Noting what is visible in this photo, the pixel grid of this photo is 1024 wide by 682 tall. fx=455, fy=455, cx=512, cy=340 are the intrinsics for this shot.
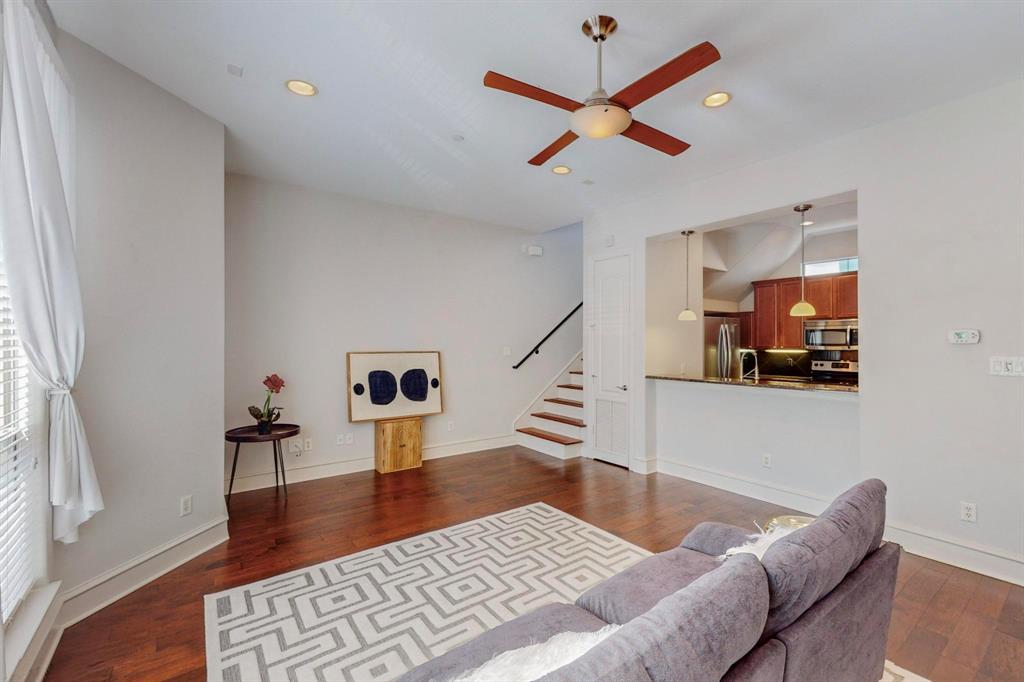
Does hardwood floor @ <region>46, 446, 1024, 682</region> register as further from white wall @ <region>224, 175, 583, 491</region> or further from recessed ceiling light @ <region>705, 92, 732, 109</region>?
recessed ceiling light @ <region>705, 92, 732, 109</region>

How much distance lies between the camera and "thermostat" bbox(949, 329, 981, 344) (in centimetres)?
290

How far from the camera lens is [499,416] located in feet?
20.5

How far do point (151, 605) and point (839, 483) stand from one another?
483 cm

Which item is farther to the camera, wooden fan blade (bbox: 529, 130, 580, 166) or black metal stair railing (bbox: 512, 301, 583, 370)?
black metal stair railing (bbox: 512, 301, 583, 370)

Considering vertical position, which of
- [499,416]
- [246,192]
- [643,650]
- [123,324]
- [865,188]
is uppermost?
[246,192]

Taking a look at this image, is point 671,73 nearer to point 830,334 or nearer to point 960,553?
point 960,553

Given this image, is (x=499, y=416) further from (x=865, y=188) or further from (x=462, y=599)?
(x=865, y=188)

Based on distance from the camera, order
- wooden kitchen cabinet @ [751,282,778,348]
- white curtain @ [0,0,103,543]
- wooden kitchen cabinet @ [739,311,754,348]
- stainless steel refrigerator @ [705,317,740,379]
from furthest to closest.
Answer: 1. wooden kitchen cabinet @ [739,311,754,348]
2. wooden kitchen cabinet @ [751,282,778,348]
3. stainless steel refrigerator @ [705,317,740,379]
4. white curtain @ [0,0,103,543]

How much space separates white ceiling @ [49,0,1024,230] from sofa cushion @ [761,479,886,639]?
2.25 meters

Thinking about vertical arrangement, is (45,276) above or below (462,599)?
above

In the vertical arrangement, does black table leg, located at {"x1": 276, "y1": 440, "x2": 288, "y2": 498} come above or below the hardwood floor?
above

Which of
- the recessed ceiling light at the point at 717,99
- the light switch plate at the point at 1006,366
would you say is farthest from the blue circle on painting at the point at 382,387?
the light switch plate at the point at 1006,366

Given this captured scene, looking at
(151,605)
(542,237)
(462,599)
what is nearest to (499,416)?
(542,237)

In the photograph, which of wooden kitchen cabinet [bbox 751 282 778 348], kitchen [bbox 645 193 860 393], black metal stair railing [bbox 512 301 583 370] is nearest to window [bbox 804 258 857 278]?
kitchen [bbox 645 193 860 393]
